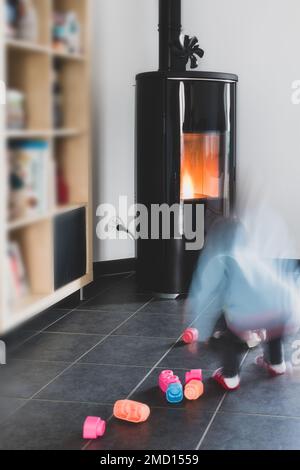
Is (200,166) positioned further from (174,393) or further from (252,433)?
(252,433)

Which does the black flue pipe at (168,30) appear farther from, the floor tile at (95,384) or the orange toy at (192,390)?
the orange toy at (192,390)

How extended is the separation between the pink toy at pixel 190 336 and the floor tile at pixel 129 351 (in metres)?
0.05

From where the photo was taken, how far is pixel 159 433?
5.19 feet

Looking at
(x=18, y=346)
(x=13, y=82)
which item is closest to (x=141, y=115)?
(x=18, y=346)

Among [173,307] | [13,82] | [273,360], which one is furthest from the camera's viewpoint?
[173,307]

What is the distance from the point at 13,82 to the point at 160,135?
1997 mm

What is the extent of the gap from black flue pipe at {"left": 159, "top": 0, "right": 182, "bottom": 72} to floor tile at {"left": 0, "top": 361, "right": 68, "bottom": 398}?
4.92ft

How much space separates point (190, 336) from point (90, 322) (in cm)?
45

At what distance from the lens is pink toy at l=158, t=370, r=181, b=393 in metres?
1.82

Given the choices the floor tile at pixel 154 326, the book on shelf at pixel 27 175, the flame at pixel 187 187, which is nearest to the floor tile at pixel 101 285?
the floor tile at pixel 154 326

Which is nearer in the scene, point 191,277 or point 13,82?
point 13,82

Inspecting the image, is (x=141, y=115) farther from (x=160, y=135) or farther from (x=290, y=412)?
(x=290, y=412)

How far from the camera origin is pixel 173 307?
2.80 m

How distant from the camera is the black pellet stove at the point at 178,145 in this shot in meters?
2.88
